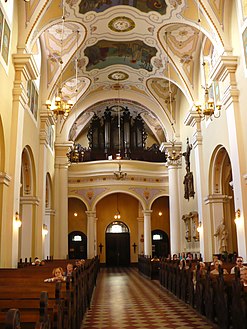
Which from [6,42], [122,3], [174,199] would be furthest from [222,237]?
[6,42]

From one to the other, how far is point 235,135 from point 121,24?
20.7 ft

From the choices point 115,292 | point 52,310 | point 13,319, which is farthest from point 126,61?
point 13,319

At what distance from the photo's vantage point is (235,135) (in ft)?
35.0

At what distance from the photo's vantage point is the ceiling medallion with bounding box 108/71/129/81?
18586mm

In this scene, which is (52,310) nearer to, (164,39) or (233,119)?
(233,119)

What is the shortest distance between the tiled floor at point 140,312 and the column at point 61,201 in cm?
735

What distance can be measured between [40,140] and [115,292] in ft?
20.8

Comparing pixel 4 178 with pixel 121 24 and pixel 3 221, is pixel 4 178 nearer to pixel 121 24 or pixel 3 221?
pixel 3 221

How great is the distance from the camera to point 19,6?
1106cm

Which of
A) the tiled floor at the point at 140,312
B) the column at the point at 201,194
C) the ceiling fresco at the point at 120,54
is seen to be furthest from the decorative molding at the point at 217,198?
the ceiling fresco at the point at 120,54

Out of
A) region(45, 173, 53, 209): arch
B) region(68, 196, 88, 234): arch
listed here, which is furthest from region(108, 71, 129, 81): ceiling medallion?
region(68, 196, 88, 234): arch

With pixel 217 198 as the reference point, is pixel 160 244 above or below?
below

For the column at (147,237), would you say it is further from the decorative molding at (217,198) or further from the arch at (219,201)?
the decorative molding at (217,198)

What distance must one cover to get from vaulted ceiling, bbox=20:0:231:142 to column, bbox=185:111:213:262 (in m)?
0.98
